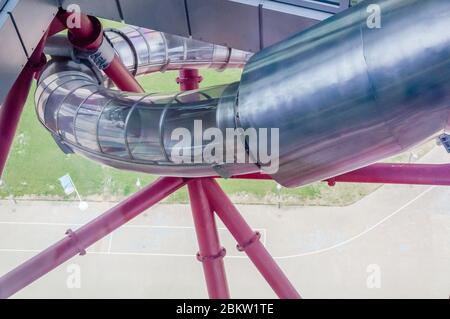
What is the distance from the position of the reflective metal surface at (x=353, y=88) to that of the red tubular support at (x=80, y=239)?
9.94 feet

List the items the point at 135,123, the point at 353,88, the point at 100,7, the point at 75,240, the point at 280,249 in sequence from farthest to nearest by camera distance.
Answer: the point at 280,249, the point at 75,240, the point at 100,7, the point at 135,123, the point at 353,88

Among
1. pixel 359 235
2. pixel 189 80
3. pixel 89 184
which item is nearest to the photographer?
pixel 189 80

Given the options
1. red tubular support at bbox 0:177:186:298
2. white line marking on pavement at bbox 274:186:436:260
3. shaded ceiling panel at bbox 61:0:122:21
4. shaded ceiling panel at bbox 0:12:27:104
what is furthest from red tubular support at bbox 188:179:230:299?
white line marking on pavement at bbox 274:186:436:260

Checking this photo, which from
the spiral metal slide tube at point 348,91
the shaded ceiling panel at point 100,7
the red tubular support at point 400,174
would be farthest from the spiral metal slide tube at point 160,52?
the spiral metal slide tube at point 348,91

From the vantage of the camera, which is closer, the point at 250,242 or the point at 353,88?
the point at 353,88

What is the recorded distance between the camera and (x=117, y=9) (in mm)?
6055

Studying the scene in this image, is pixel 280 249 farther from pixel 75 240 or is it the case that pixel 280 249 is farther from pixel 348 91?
pixel 348 91

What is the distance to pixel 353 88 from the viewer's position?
349cm

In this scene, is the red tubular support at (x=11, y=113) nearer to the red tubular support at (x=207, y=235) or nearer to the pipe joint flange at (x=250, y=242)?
the red tubular support at (x=207, y=235)

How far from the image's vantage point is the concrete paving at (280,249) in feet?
44.3

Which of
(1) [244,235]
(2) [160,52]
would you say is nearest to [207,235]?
(1) [244,235]

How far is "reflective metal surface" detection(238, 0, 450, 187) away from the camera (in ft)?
10.8

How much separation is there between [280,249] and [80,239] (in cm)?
819
